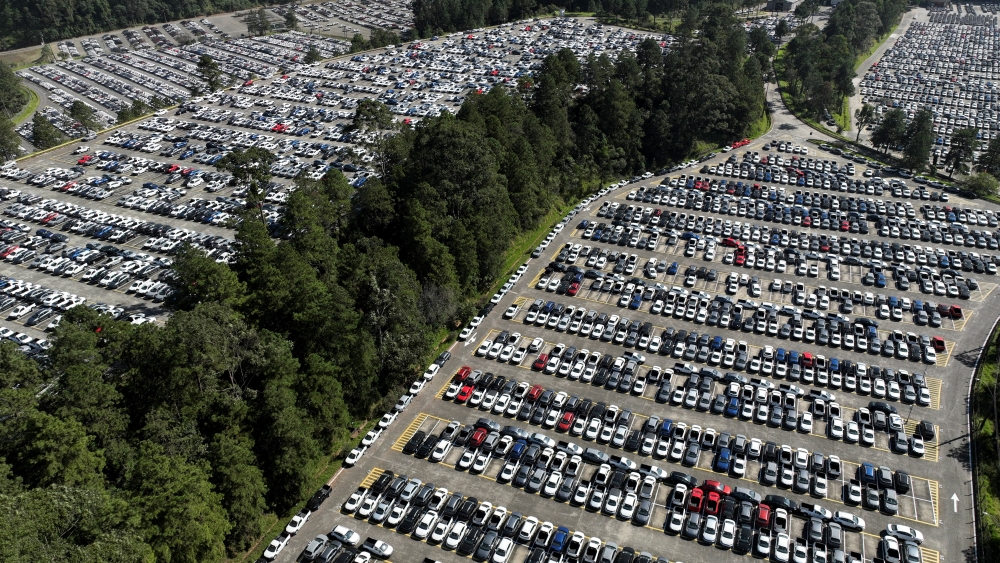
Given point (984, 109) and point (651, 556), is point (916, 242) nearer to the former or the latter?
point (651, 556)

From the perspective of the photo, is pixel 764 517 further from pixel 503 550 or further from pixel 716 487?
pixel 503 550

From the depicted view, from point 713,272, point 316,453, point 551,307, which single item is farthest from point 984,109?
point 316,453

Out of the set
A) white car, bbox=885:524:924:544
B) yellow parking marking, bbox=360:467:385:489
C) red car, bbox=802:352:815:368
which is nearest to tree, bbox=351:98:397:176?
yellow parking marking, bbox=360:467:385:489

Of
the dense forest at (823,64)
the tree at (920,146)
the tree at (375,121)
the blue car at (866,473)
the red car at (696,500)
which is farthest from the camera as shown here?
the dense forest at (823,64)

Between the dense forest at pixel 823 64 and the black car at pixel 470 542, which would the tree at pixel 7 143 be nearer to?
the black car at pixel 470 542

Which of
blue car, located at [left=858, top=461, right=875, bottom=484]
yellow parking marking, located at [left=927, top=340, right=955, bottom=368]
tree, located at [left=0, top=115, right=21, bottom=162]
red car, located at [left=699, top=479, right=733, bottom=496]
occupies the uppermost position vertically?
tree, located at [left=0, top=115, right=21, bottom=162]

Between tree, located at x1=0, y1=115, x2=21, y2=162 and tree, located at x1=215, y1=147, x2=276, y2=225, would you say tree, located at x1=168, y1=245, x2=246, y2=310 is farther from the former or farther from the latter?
tree, located at x1=0, y1=115, x2=21, y2=162

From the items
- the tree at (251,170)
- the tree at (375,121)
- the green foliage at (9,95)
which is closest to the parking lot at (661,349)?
the tree at (251,170)
